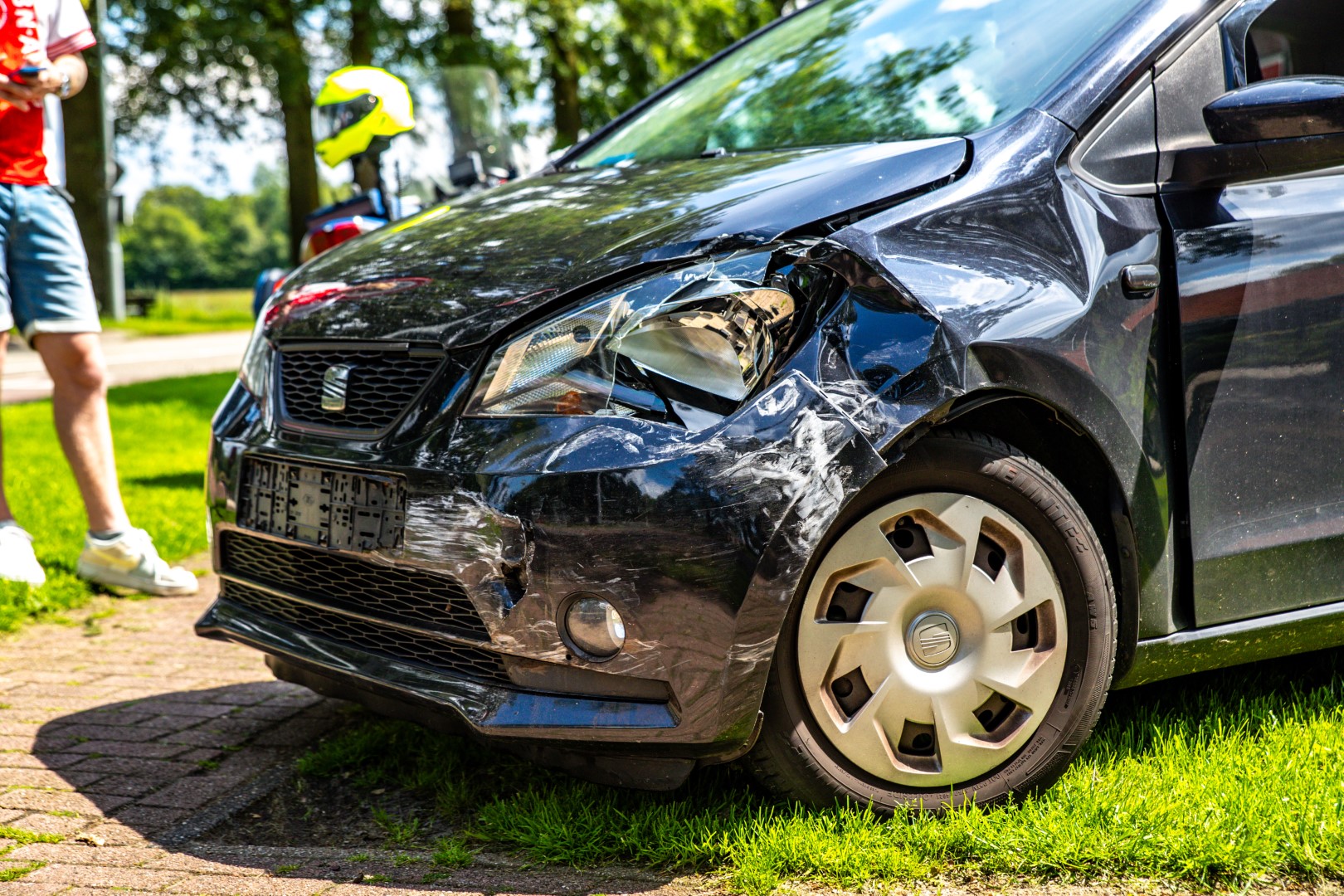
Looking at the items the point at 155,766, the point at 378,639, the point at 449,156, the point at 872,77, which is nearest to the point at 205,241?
the point at 449,156

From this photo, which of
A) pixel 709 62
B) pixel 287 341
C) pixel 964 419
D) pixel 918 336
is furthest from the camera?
pixel 709 62

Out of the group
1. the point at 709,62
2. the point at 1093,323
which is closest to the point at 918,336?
the point at 1093,323

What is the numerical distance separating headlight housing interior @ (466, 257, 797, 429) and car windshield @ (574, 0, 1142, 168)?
28.9 inches

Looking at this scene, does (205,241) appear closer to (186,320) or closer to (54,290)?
(186,320)

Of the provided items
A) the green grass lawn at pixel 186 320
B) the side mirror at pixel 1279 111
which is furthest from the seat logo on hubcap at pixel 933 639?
the green grass lawn at pixel 186 320

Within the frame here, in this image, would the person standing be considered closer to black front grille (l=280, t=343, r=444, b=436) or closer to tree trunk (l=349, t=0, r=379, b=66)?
black front grille (l=280, t=343, r=444, b=436)

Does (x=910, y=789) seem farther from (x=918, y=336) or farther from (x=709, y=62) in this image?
(x=709, y=62)

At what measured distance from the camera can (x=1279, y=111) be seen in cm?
254

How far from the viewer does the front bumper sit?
2.19m

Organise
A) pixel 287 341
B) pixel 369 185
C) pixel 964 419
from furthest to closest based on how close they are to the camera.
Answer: pixel 369 185, pixel 287 341, pixel 964 419

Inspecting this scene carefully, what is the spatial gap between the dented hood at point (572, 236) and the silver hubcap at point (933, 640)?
599 millimetres

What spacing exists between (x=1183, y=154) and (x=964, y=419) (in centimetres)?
73

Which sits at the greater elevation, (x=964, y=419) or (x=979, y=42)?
(x=979, y=42)

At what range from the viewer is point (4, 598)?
4.23m
